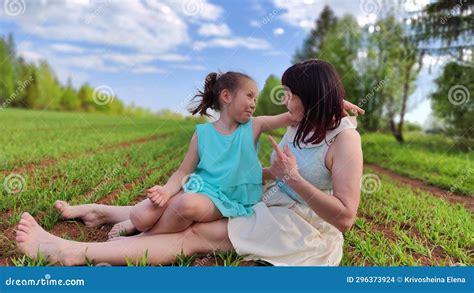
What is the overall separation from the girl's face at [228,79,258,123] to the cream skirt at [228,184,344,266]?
1.25 ft

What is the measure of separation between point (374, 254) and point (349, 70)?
15.8 feet

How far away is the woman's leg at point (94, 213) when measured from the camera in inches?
83.8

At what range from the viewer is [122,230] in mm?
1964

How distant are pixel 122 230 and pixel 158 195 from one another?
0.43m

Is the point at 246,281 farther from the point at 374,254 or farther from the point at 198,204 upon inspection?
the point at 374,254

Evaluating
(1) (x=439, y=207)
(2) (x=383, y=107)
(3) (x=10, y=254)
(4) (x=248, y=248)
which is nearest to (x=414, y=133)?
(2) (x=383, y=107)

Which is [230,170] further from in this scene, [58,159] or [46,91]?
[46,91]

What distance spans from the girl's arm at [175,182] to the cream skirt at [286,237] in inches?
10.5

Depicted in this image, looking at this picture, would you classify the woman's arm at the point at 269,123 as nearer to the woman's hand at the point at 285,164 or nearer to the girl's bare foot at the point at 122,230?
the woman's hand at the point at 285,164

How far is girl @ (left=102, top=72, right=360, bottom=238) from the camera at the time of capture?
172 cm

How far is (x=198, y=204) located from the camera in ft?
5.51

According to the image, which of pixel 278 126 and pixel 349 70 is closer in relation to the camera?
pixel 278 126

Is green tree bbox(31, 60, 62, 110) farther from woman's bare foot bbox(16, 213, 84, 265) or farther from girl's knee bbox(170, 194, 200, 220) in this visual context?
girl's knee bbox(170, 194, 200, 220)

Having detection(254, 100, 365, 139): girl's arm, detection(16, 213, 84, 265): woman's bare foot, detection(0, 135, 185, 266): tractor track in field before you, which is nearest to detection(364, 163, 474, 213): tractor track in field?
detection(254, 100, 365, 139): girl's arm
